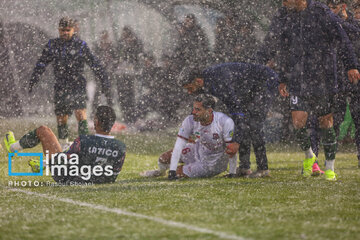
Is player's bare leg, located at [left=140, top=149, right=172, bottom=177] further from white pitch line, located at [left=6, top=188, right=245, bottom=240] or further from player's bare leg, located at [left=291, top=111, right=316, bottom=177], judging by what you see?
white pitch line, located at [left=6, top=188, right=245, bottom=240]

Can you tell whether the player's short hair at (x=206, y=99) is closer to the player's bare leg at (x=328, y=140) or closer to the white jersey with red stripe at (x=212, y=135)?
the white jersey with red stripe at (x=212, y=135)

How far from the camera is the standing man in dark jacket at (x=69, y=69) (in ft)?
25.6

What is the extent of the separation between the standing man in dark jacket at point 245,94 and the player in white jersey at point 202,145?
167mm

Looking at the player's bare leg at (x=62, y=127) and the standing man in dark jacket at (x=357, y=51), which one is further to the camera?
the player's bare leg at (x=62, y=127)

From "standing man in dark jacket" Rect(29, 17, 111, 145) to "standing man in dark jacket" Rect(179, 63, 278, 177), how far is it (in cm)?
195

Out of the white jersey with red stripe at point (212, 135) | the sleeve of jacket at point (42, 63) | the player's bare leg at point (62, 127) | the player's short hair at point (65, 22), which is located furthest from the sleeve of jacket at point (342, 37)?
the player's bare leg at point (62, 127)

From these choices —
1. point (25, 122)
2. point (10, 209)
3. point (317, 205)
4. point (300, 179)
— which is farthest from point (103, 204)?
point (25, 122)

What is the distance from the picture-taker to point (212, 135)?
625cm

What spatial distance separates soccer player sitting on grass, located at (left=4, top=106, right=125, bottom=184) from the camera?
5418mm

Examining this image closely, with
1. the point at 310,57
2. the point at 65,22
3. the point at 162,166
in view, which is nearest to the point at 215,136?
the point at 162,166

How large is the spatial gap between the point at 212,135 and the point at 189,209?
6.75 feet

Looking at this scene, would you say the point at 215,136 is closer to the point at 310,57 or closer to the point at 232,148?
the point at 232,148

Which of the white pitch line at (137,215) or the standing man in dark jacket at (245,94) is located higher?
the standing man in dark jacket at (245,94)

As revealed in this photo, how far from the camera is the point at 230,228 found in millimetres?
3586
